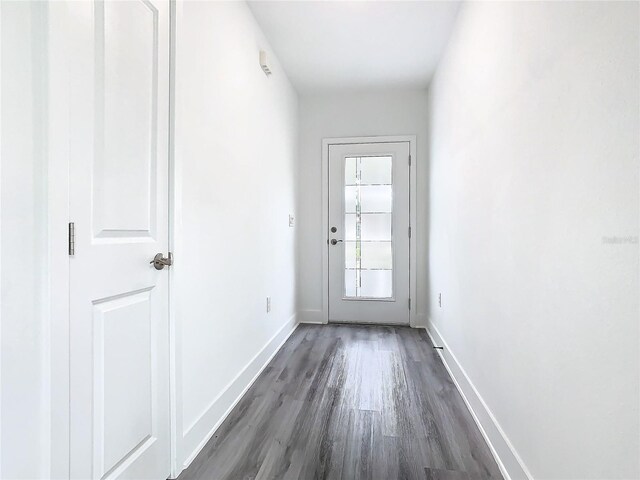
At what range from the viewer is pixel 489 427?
168 cm

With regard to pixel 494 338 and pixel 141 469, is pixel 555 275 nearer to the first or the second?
pixel 494 338

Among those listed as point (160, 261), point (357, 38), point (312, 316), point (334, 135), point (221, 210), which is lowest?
point (312, 316)

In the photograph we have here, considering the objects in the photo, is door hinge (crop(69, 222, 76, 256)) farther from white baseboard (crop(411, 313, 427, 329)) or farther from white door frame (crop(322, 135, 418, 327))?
white baseboard (crop(411, 313, 427, 329))

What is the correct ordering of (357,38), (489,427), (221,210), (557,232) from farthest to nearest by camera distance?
(357,38) < (221,210) < (489,427) < (557,232)

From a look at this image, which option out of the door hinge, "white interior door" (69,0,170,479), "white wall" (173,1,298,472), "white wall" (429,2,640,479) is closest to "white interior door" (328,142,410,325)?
"white wall" (173,1,298,472)

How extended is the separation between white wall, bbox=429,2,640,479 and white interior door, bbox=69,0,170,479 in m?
1.35

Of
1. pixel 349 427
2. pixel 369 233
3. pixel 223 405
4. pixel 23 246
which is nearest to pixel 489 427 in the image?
pixel 349 427

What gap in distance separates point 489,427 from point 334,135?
3.04 m

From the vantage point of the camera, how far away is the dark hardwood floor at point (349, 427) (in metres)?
Answer: 1.50

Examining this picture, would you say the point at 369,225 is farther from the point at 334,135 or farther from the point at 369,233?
the point at 334,135

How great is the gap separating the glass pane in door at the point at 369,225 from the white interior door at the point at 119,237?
8.67 ft

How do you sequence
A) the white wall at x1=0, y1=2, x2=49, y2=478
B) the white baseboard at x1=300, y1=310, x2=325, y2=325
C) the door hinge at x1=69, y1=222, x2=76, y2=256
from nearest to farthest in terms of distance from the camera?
the white wall at x1=0, y1=2, x2=49, y2=478, the door hinge at x1=69, y1=222, x2=76, y2=256, the white baseboard at x1=300, y1=310, x2=325, y2=325

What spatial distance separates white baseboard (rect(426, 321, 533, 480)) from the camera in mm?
1380

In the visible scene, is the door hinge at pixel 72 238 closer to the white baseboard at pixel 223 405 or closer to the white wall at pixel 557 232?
the white baseboard at pixel 223 405
